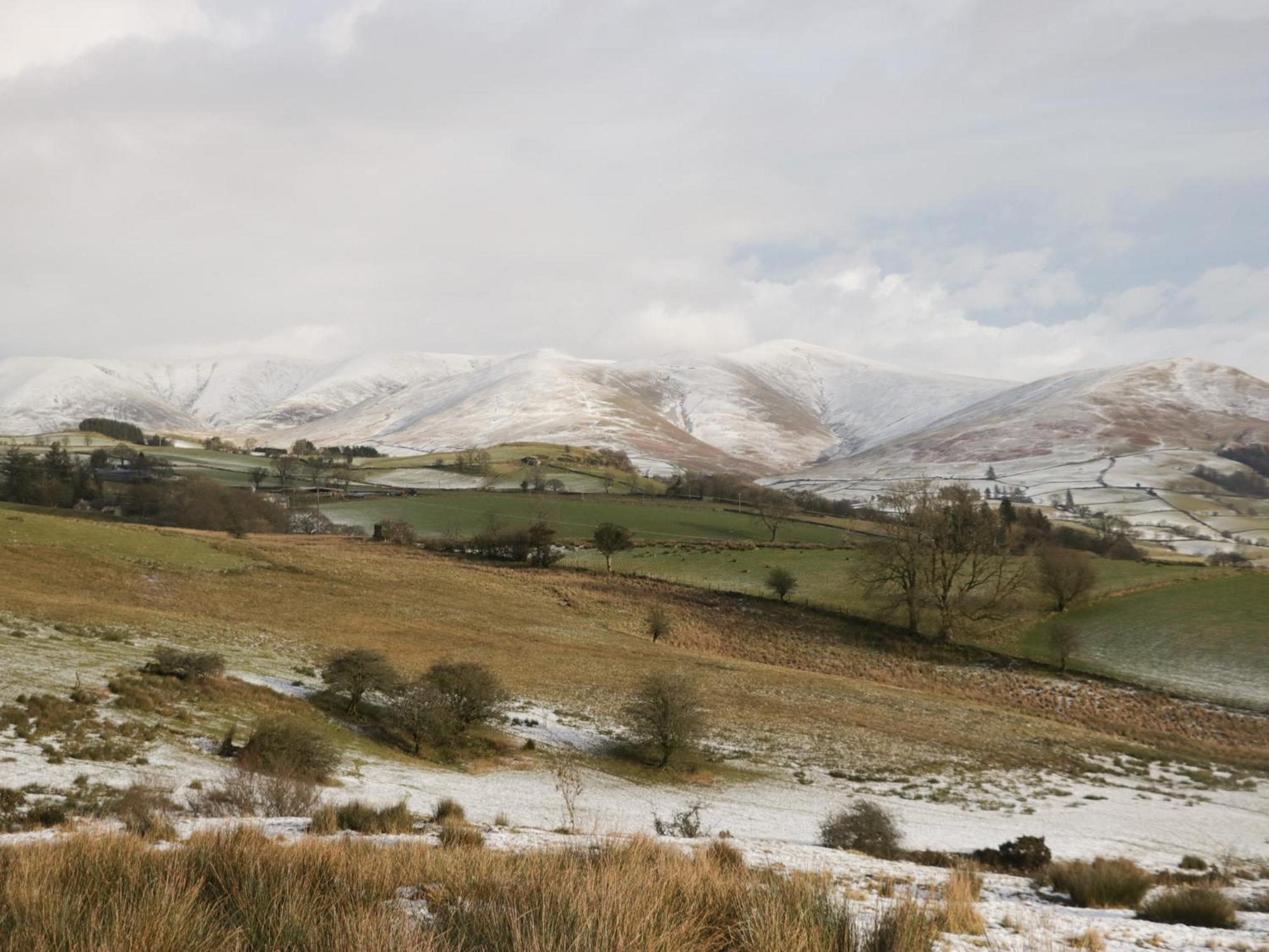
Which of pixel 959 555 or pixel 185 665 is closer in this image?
pixel 185 665

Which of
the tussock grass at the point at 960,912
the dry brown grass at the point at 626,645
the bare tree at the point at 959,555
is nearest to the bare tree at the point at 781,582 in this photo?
the dry brown grass at the point at 626,645

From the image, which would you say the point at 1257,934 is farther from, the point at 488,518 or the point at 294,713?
the point at 488,518

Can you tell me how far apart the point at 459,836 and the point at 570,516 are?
325ft

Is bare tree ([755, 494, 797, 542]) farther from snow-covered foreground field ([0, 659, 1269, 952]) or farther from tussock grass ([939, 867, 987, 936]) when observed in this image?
tussock grass ([939, 867, 987, 936])

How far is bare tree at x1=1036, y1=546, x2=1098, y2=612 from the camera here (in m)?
64.5

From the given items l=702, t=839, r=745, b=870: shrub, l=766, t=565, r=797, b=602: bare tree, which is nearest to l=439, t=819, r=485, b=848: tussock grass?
l=702, t=839, r=745, b=870: shrub

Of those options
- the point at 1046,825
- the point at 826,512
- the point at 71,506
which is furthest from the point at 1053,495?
the point at 71,506

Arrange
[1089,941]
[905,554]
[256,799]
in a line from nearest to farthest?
[1089,941], [256,799], [905,554]

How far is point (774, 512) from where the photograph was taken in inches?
4134

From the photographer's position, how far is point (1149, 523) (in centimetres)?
14625

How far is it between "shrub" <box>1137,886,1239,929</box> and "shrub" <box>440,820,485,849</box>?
8.47m

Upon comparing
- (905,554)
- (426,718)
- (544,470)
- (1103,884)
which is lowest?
(426,718)

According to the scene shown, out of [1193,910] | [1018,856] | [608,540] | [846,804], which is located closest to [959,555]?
[608,540]

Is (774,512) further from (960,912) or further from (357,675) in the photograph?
(960,912)
